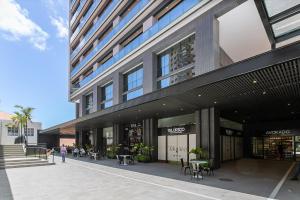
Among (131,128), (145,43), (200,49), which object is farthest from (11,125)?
(200,49)

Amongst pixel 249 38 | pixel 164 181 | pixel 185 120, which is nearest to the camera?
pixel 164 181

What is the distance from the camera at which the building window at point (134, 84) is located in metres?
28.0

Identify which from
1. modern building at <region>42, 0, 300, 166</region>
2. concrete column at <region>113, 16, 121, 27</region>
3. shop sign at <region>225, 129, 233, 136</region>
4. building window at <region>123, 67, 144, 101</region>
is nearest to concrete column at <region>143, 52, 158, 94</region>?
modern building at <region>42, 0, 300, 166</region>

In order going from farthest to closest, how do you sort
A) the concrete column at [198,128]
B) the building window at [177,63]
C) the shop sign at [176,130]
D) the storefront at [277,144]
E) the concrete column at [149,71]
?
the storefront at [277,144], the concrete column at [149,71], the shop sign at [176,130], the building window at [177,63], the concrete column at [198,128]

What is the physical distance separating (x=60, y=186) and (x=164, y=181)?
16.0 ft

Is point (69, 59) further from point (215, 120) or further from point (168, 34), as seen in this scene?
point (215, 120)

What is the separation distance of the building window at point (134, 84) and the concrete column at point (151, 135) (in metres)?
4.32

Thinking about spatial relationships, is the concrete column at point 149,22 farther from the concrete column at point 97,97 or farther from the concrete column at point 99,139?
the concrete column at point 99,139

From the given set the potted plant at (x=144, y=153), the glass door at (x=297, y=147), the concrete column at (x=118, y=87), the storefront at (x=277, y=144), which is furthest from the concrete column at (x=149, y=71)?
the glass door at (x=297, y=147)

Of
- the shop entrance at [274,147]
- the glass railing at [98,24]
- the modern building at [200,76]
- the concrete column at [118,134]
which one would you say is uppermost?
the glass railing at [98,24]

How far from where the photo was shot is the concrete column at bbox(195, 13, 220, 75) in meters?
18.0

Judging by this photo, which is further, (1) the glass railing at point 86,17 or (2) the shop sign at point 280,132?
(1) the glass railing at point 86,17

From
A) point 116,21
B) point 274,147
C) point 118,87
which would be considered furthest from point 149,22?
point 274,147

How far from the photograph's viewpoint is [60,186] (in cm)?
1169
